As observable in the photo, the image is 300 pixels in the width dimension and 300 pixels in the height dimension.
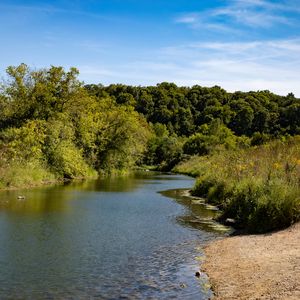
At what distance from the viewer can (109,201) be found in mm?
33094

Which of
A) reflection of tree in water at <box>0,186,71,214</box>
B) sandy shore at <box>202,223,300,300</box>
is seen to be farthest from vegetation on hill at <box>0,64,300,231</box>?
reflection of tree in water at <box>0,186,71,214</box>

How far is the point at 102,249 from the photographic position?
17.5 metres

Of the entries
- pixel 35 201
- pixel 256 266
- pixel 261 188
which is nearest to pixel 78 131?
pixel 35 201

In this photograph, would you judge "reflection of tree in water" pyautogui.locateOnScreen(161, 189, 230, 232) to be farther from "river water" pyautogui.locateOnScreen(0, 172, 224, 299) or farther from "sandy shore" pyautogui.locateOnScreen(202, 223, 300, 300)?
"sandy shore" pyautogui.locateOnScreen(202, 223, 300, 300)

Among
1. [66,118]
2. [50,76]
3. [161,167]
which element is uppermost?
[50,76]

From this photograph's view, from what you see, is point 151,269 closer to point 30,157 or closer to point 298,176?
point 298,176

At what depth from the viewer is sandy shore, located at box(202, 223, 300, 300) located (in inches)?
456

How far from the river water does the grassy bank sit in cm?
156

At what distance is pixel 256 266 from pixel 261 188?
8623mm

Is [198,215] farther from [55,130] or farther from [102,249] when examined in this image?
[55,130]

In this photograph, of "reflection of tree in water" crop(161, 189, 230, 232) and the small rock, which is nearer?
the small rock

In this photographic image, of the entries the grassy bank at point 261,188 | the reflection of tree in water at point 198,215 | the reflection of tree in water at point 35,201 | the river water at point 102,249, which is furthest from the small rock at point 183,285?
the reflection of tree in water at point 35,201

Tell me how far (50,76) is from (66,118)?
17.5 feet

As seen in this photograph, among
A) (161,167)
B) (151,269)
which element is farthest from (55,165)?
(161,167)
